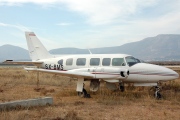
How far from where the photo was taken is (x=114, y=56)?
1462 cm

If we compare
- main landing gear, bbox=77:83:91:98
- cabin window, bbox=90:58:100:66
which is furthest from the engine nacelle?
main landing gear, bbox=77:83:91:98

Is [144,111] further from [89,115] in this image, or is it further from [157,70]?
[157,70]

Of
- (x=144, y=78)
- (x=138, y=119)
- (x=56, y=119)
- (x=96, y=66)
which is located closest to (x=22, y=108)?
(x=56, y=119)

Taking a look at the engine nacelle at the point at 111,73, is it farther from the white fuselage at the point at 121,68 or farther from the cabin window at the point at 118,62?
the cabin window at the point at 118,62

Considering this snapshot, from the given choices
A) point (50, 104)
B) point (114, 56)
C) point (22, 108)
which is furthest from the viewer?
point (114, 56)

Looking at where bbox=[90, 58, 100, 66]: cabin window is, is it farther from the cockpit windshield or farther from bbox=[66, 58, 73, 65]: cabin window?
the cockpit windshield

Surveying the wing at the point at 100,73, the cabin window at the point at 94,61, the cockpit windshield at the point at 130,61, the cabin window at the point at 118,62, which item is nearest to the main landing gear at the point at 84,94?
the wing at the point at 100,73

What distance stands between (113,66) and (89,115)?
220 inches

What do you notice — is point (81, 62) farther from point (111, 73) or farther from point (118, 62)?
point (111, 73)

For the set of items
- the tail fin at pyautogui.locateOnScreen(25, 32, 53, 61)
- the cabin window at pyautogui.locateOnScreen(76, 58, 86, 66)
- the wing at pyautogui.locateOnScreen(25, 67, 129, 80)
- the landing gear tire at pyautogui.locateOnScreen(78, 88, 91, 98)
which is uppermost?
the tail fin at pyautogui.locateOnScreen(25, 32, 53, 61)

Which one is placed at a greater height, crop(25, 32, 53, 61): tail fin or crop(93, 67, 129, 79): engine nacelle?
crop(25, 32, 53, 61): tail fin

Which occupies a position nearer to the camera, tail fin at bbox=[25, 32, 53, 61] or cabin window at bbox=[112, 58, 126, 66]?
cabin window at bbox=[112, 58, 126, 66]

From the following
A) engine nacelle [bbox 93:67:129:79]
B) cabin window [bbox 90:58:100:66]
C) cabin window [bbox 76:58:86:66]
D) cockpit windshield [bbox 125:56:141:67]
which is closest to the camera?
engine nacelle [bbox 93:67:129:79]

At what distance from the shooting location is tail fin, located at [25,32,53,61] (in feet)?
60.2
